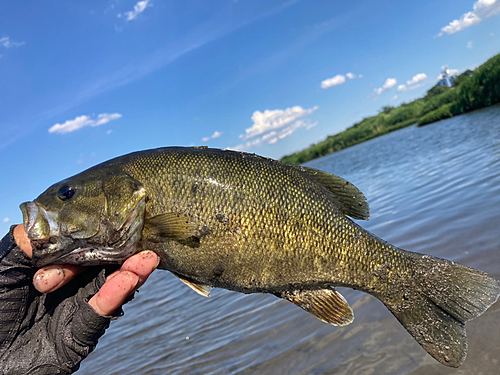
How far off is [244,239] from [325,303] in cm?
93

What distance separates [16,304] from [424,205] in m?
9.14

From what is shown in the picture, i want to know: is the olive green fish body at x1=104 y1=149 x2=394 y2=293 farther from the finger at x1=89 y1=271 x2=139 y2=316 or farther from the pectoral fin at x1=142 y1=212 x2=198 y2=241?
the finger at x1=89 y1=271 x2=139 y2=316

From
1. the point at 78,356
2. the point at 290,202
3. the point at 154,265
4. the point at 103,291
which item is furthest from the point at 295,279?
the point at 78,356

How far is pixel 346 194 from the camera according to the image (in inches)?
128

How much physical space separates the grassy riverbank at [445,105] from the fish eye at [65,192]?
111 feet

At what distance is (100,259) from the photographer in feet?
9.27

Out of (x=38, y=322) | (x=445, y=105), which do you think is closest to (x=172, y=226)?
(x=38, y=322)

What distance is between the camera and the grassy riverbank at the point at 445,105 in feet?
97.2

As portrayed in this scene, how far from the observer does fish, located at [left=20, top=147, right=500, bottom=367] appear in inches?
108

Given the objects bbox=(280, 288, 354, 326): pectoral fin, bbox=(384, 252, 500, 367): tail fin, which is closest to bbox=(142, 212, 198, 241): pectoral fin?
bbox=(280, 288, 354, 326): pectoral fin

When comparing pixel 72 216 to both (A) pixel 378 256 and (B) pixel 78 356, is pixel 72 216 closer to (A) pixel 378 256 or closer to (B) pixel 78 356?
(B) pixel 78 356

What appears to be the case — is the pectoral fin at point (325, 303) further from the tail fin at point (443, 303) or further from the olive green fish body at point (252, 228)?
the tail fin at point (443, 303)

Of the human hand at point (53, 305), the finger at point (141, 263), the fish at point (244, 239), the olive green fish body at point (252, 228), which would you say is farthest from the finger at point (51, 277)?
the olive green fish body at point (252, 228)

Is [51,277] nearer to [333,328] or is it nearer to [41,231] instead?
[41,231]
